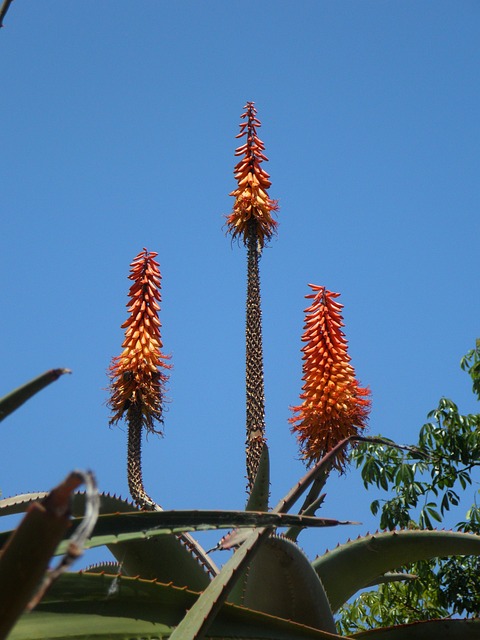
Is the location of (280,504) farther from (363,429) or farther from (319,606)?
(363,429)

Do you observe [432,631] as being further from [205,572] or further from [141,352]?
[141,352]

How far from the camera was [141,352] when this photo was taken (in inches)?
331

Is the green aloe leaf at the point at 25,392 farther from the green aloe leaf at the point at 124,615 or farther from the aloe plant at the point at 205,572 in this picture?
the green aloe leaf at the point at 124,615

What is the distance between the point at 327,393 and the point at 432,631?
4.37 metres

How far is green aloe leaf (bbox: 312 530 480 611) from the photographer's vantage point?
95.0 inches

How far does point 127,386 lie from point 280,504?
6846 millimetres

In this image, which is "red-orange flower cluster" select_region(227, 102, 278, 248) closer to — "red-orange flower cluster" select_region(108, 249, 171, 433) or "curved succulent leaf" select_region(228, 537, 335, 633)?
"red-orange flower cluster" select_region(108, 249, 171, 433)

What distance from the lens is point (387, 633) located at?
2322 mm

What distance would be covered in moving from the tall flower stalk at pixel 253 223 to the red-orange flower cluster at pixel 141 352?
0.85 meters

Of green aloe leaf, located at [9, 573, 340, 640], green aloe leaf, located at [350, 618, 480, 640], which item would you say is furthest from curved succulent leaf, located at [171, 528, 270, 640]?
green aloe leaf, located at [350, 618, 480, 640]

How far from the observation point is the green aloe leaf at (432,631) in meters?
2.30

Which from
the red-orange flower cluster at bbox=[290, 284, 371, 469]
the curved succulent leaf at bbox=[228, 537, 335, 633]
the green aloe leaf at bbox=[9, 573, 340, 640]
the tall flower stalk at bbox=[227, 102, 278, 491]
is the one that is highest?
the tall flower stalk at bbox=[227, 102, 278, 491]

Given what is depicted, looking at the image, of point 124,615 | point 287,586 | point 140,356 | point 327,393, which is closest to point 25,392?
point 124,615

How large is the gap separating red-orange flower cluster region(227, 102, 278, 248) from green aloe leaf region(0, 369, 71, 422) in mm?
8378
